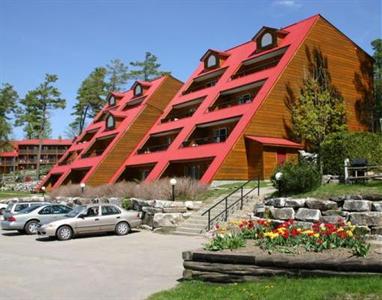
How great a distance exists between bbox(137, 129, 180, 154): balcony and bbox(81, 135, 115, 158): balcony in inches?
270

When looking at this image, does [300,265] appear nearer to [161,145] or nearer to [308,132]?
[308,132]

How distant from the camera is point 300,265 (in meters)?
8.32

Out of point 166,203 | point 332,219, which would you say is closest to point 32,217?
point 166,203

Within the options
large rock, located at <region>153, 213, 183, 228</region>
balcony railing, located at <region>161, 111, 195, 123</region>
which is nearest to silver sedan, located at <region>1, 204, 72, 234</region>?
large rock, located at <region>153, 213, 183, 228</region>

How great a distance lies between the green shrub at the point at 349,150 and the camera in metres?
22.4

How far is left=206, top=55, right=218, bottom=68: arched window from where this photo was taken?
4256 centimetres

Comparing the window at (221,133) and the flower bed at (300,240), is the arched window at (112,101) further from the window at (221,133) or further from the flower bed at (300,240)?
the flower bed at (300,240)

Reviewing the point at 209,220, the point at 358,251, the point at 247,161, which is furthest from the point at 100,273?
the point at 247,161

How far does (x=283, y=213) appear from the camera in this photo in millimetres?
17859

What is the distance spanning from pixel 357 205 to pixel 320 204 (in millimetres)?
1412

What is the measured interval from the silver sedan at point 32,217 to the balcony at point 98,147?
974 inches

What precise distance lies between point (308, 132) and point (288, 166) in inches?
512

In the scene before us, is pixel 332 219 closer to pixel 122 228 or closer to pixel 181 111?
pixel 122 228

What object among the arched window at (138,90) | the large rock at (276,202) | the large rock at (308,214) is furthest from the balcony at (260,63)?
the large rock at (308,214)
